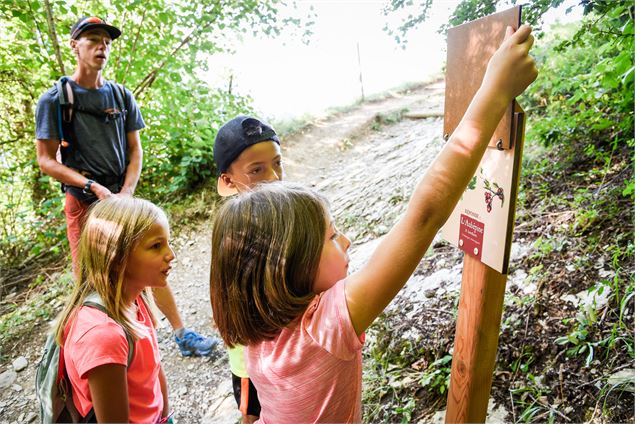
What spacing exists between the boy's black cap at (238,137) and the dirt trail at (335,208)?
5.16 feet

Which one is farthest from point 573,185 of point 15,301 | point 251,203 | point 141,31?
point 15,301

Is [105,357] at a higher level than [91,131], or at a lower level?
lower

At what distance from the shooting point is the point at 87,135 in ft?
9.53

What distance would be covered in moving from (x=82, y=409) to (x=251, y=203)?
98 centimetres

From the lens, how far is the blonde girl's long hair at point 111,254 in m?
1.51

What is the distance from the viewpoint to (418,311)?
8.59 ft

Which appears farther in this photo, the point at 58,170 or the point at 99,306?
the point at 58,170

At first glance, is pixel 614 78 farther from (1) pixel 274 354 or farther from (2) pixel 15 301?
(2) pixel 15 301

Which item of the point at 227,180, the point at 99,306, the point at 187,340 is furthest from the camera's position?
the point at 187,340

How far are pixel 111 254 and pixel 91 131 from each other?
1.76 meters

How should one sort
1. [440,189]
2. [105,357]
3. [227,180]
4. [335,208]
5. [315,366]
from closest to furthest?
[440,189], [315,366], [105,357], [227,180], [335,208]

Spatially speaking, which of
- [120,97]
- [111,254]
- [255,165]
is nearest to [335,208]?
[120,97]

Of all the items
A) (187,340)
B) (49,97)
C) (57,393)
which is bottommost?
(187,340)

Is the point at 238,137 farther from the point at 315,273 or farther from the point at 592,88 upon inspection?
the point at 592,88
